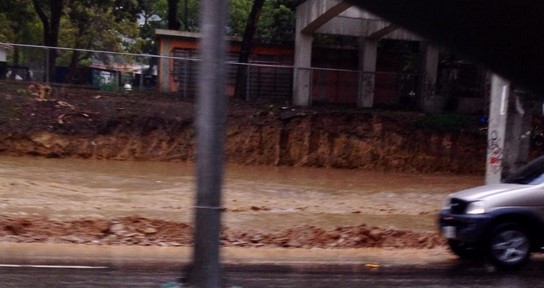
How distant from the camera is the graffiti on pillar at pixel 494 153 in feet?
51.6

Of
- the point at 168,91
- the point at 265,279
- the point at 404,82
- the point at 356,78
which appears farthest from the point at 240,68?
the point at 265,279

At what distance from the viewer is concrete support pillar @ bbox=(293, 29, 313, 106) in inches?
1283

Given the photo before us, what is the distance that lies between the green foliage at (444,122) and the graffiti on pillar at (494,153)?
15104 mm

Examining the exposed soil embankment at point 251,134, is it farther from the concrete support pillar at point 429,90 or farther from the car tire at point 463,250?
the car tire at point 463,250

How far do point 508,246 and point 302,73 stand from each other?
22.3 m

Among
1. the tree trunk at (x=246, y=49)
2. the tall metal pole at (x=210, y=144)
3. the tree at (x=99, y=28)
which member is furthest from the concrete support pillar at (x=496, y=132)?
the tree at (x=99, y=28)

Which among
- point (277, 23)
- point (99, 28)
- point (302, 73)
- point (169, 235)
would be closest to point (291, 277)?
point (169, 235)

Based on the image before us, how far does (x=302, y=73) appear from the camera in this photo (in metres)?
32.7

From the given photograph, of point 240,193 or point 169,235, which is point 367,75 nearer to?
point 240,193

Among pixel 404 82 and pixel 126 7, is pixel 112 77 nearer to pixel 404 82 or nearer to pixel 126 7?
pixel 126 7

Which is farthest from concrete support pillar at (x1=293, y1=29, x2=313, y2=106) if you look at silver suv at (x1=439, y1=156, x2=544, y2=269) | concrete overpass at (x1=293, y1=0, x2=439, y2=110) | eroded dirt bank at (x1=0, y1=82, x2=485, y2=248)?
silver suv at (x1=439, y1=156, x2=544, y2=269)

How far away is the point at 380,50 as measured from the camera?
39.6 m

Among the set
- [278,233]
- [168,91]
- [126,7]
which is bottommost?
[278,233]

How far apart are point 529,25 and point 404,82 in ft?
110
